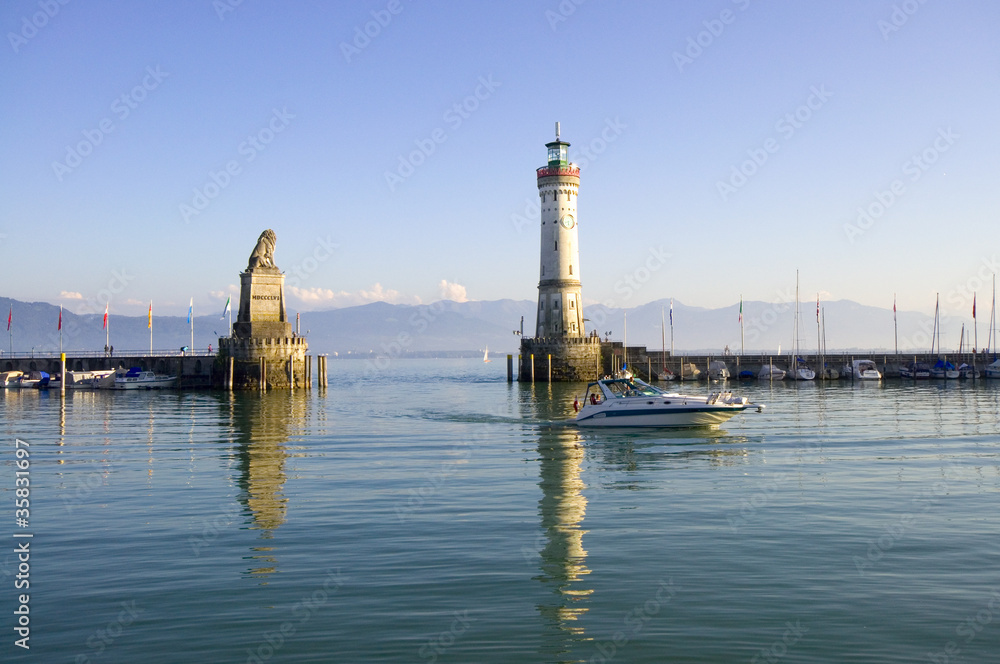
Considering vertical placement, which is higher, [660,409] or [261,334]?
[261,334]

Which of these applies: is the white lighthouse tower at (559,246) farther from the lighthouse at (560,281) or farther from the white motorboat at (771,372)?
the white motorboat at (771,372)

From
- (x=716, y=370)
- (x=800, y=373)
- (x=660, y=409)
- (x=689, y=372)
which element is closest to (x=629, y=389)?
(x=660, y=409)

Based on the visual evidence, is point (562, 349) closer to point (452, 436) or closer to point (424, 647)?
point (452, 436)

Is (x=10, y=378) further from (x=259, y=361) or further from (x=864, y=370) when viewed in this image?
(x=864, y=370)

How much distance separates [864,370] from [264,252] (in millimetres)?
69560

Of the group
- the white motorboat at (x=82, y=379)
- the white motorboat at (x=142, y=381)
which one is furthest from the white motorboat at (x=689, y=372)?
the white motorboat at (x=82, y=379)

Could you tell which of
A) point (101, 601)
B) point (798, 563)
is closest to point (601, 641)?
point (798, 563)

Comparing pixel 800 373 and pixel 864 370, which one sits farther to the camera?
pixel 864 370

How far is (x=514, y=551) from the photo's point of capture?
56.6 ft

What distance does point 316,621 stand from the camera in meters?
13.1

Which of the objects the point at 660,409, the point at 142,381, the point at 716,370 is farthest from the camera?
the point at 716,370

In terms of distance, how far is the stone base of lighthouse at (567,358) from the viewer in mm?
90125

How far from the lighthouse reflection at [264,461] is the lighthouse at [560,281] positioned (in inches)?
1326

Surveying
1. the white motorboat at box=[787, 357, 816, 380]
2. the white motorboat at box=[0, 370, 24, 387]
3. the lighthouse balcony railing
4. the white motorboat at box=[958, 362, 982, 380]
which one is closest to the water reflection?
the lighthouse balcony railing
